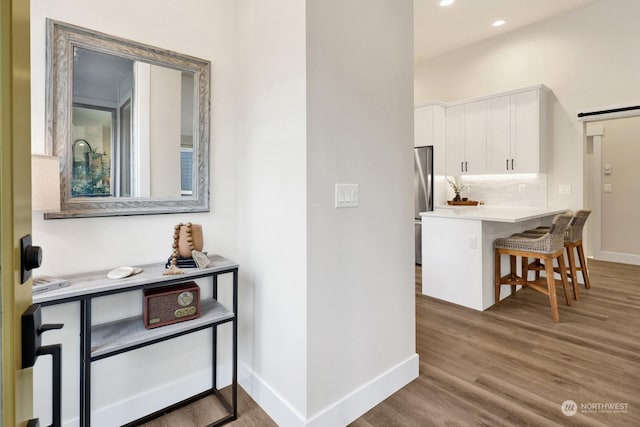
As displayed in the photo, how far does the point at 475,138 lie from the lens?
15.9ft

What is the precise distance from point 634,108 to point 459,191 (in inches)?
86.5

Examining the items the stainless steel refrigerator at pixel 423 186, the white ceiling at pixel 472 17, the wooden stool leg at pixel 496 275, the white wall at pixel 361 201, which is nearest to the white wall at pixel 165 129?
the white wall at pixel 361 201

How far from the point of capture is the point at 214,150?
2.02m

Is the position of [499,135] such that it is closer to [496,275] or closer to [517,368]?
[496,275]

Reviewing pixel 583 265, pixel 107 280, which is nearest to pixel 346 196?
pixel 107 280

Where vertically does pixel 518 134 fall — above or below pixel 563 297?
above

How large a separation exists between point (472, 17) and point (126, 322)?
5.13m

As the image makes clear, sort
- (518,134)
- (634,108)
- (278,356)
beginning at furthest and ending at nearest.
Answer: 1. (518,134)
2. (634,108)
3. (278,356)

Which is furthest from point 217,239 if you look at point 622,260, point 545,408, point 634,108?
point 622,260

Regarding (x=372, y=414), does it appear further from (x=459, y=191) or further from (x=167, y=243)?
(x=459, y=191)

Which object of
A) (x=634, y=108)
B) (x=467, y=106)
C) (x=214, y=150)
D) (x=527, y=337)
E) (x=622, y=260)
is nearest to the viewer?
(x=214, y=150)

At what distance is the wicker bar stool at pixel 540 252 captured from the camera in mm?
2957

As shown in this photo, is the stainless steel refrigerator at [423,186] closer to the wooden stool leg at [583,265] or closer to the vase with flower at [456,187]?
the vase with flower at [456,187]

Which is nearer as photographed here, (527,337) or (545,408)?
(545,408)
